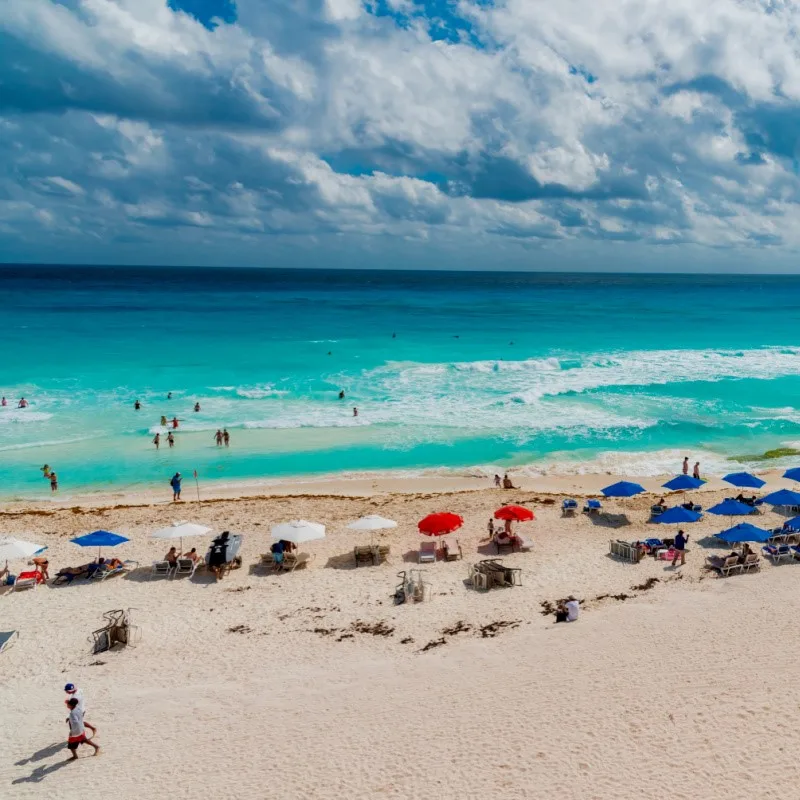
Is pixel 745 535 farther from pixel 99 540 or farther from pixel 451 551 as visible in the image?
pixel 99 540

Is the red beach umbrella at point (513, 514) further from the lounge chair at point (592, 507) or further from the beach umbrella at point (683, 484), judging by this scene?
the beach umbrella at point (683, 484)

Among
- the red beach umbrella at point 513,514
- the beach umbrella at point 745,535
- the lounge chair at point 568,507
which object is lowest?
the lounge chair at point 568,507

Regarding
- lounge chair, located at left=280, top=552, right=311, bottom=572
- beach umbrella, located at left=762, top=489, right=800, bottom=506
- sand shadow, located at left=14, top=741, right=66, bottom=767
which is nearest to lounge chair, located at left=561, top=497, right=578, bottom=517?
beach umbrella, located at left=762, top=489, right=800, bottom=506

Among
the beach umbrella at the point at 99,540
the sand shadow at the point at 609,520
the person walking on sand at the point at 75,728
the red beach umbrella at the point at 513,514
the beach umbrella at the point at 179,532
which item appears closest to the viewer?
the person walking on sand at the point at 75,728

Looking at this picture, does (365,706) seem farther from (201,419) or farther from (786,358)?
(786,358)

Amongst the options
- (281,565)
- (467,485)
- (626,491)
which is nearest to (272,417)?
(467,485)

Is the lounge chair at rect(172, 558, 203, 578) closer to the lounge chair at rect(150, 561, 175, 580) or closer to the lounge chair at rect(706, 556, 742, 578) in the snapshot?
the lounge chair at rect(150, 561, 175, 580)

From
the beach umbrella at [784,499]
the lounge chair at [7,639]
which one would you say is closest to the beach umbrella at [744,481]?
the beach umbrella at [784,499]

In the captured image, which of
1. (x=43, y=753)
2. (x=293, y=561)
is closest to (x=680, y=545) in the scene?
(x=293, y=561)
